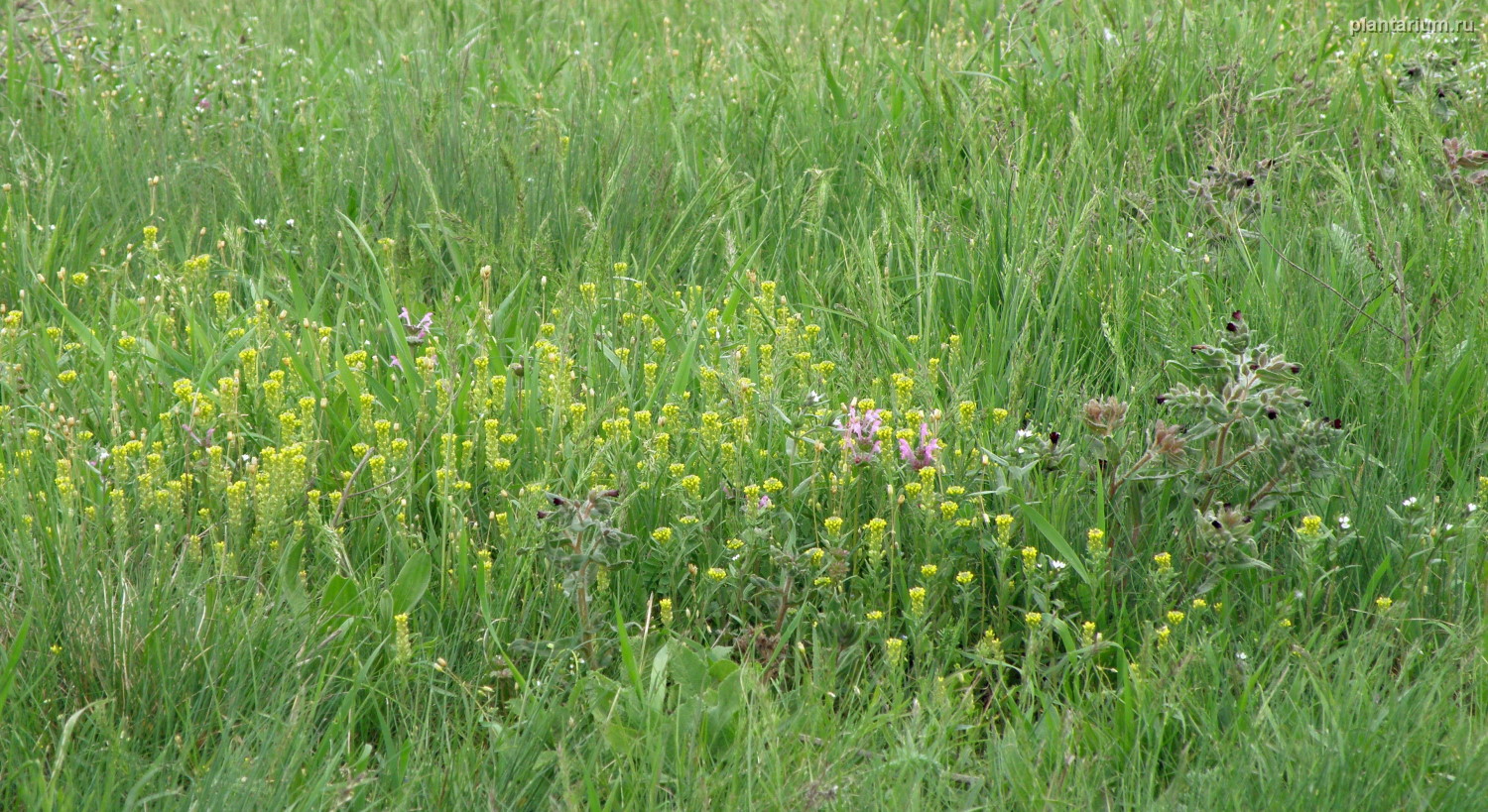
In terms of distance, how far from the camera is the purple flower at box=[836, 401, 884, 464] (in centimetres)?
239

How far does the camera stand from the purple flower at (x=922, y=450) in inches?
94.7

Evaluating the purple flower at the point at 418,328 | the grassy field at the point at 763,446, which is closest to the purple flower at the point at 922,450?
the grassy field at the point at 763,446

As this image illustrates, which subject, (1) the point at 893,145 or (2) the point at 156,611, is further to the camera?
(1) the point at 893,145

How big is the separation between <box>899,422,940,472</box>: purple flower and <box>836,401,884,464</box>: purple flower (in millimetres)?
57

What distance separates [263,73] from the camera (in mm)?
4891

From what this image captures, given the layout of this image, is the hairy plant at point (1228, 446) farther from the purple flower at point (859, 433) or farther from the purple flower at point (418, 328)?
the purple flower at point (418, 328)

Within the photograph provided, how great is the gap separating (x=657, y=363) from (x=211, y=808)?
1535 mm

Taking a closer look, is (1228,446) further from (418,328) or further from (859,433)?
(418,328)

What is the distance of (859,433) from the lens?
246 centimetres

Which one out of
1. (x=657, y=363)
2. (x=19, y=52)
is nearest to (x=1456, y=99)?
(x=657, y=363)

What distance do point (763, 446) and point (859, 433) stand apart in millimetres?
253

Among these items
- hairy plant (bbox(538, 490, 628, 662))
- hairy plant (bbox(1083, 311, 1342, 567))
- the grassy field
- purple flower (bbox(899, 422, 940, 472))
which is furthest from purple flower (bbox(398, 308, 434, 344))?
hairy plant (bbox(1083, 311, 1342, 567))

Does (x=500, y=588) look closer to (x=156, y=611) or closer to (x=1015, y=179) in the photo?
(x=156, y=611)

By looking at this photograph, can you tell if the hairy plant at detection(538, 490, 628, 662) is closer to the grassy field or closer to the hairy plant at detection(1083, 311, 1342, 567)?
the grassy field
